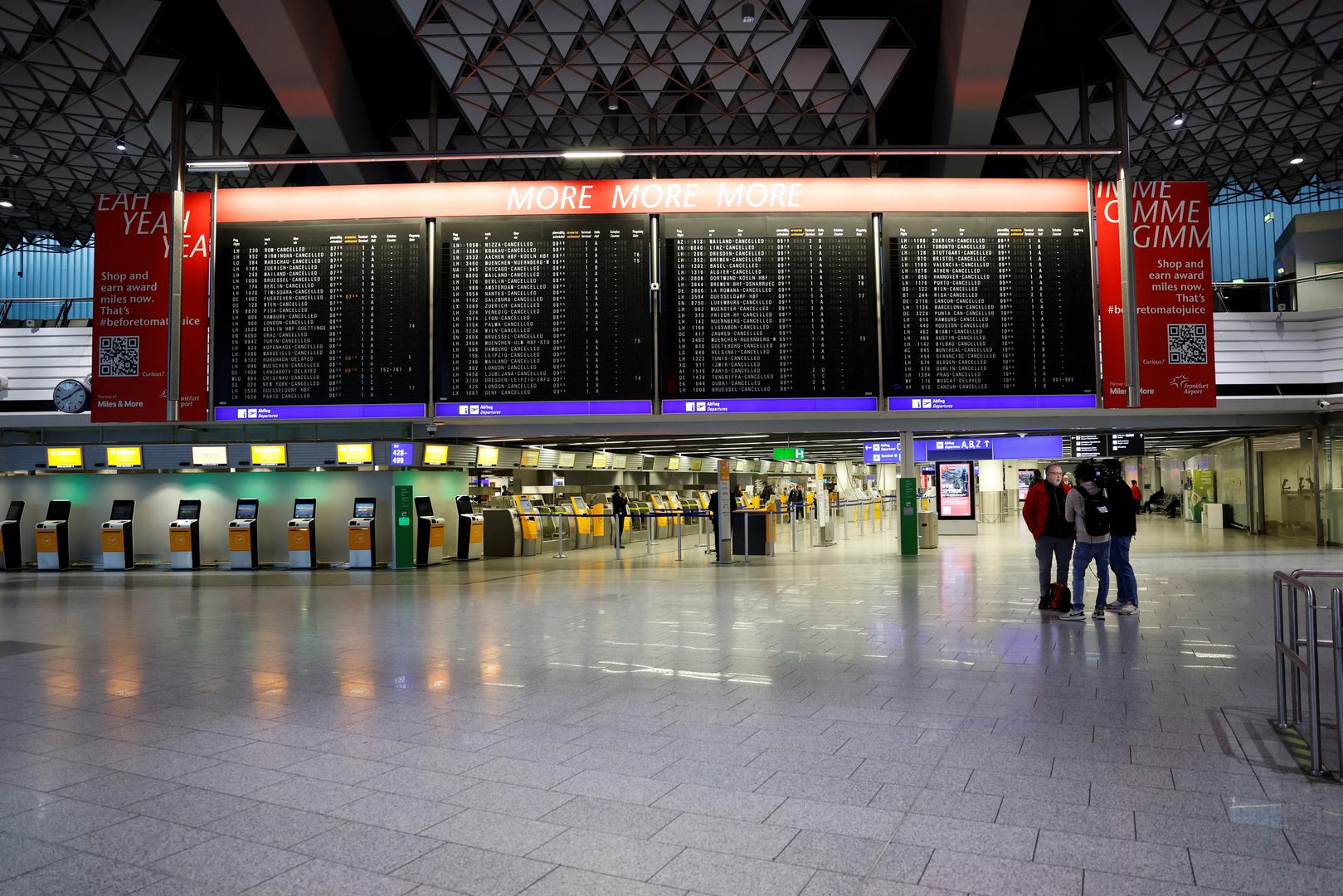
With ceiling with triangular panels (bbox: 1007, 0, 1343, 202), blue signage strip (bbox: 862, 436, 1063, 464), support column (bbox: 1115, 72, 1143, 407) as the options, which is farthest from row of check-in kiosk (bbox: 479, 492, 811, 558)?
ceiling with triangular panels (bbox: 1007, 0, 1343, 202)

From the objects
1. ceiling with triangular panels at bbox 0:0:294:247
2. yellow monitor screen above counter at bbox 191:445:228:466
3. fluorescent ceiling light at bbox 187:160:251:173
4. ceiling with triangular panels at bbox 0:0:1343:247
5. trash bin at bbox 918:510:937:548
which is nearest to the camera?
fluorescent ceiling light at bbox 187:160:251:173

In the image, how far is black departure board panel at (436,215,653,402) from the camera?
38.2 feet

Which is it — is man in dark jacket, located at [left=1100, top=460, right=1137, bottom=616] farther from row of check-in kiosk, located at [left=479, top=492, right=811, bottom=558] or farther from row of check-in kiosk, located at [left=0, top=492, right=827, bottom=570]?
row of check-in kiosk, located at [left=0, top=492, right=827, bottom=570]

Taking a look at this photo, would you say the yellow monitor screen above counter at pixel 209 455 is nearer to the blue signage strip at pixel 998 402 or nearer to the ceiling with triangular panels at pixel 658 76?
the ceiling with triangular panels at pixel 658 76

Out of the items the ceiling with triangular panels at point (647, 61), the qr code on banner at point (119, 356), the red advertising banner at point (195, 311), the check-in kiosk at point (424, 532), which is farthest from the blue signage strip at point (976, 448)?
the qr code on banner at point (119, 356)

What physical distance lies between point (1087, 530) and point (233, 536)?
49.0 feet

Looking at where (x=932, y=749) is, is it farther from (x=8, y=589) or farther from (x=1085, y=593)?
(x=8, y=589)

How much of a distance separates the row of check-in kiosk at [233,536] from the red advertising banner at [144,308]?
17.6ft

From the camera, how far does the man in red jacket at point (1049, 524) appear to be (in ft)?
30.5

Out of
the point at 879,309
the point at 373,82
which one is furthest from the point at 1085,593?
the point at 373,82

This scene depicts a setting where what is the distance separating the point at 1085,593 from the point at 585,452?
47.8ft

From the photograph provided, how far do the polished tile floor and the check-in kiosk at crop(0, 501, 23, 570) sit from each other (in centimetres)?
1052

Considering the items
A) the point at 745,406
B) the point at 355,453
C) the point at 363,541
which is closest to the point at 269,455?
the point at 355,453

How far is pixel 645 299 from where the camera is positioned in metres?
11.8
